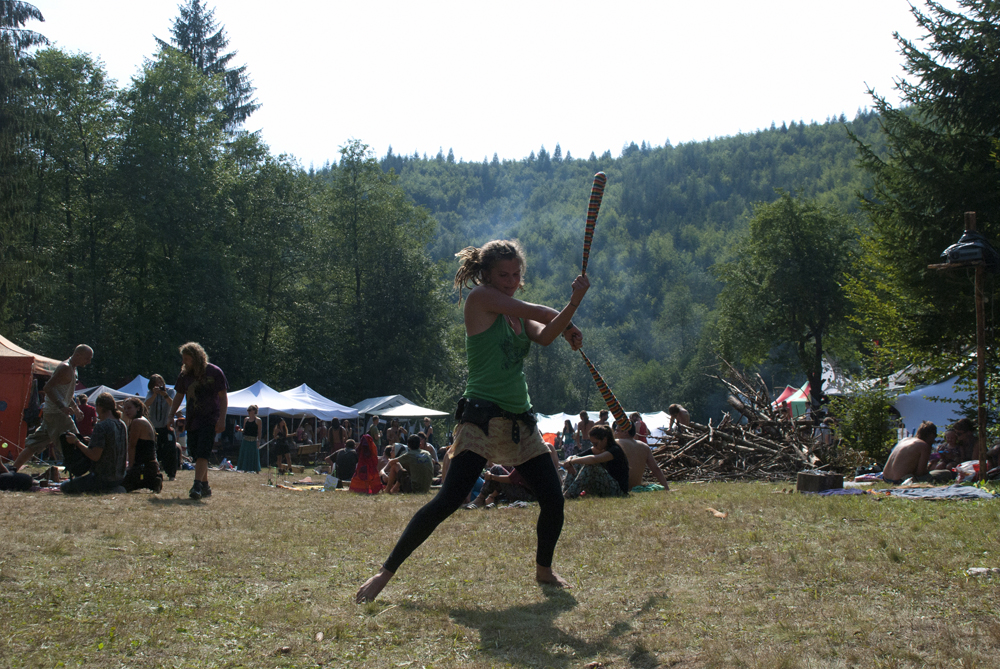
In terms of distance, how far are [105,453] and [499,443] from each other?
6.75m

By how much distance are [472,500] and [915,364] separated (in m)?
11.6

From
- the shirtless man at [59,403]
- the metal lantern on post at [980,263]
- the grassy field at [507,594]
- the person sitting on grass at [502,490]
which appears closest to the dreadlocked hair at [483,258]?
the grassy field at [507,594]

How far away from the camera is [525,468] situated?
4289mm

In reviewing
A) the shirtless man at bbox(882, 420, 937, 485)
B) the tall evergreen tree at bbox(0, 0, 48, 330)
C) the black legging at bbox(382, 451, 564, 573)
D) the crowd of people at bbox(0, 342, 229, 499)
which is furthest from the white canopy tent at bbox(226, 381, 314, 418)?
the black legging at bbox(382, 451, 564, 573)

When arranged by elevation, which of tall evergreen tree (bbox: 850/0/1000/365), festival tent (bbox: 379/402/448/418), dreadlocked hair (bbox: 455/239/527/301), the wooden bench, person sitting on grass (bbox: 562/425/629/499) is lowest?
the wooden bench

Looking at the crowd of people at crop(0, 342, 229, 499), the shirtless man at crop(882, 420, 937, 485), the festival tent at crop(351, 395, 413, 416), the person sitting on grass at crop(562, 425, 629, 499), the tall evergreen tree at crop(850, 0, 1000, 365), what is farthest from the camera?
the festival tent at crop(351, 395, 413, 416)

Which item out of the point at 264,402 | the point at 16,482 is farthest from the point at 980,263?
the point at 264,402

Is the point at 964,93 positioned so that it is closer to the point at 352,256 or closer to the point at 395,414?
the point at 395,414

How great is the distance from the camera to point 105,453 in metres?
9.15

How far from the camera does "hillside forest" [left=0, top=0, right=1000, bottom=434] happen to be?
1706 cm

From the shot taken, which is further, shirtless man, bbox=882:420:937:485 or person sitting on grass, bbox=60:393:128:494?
Answer: shirtless man, bbox=882:420:937:485

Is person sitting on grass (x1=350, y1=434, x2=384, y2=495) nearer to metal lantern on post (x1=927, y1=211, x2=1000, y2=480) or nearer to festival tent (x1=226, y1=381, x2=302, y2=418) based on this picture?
metal lantern on post (x1=927, y1=211, x2=1000, y2=480)

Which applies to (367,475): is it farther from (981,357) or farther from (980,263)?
(980,263)

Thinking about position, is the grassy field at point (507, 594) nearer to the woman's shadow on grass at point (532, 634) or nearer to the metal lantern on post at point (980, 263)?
the woman's shadow on grass at point (532, 634)
